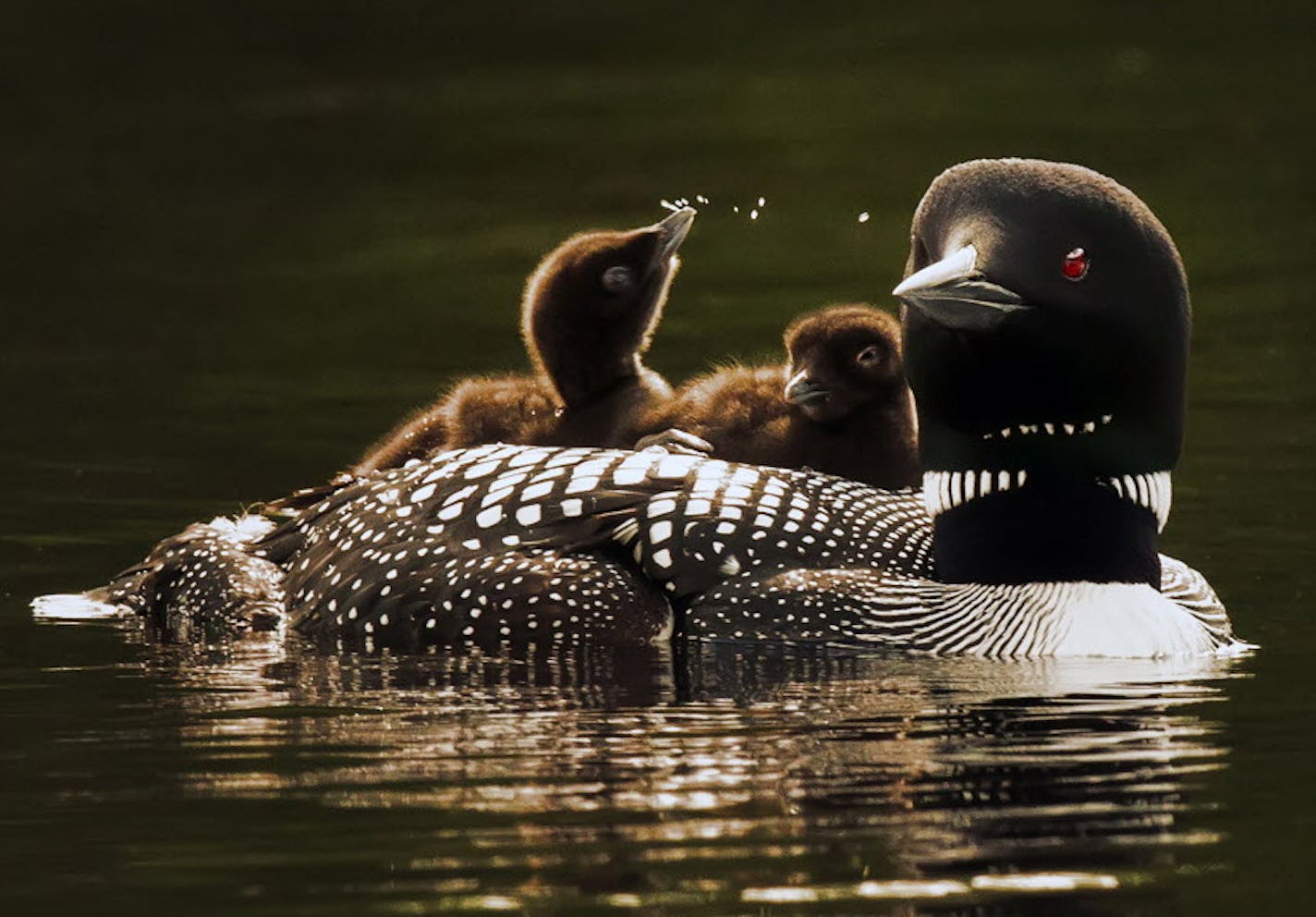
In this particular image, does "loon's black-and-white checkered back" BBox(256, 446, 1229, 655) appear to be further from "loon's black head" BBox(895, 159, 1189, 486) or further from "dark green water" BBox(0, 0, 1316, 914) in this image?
"loon's black head" BBox(895, 159, 1189, 486)

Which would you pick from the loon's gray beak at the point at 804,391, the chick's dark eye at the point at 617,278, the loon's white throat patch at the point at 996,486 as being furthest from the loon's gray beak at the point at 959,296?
the chick's dark eye at the point at 617,278

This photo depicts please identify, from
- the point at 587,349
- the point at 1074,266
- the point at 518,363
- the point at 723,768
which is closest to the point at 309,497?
the point at 587,349

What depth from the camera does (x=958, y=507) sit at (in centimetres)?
690

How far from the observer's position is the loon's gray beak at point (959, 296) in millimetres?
6465

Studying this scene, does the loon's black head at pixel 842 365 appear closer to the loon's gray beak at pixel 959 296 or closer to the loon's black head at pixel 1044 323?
the loon's black head at pixel 1044 323

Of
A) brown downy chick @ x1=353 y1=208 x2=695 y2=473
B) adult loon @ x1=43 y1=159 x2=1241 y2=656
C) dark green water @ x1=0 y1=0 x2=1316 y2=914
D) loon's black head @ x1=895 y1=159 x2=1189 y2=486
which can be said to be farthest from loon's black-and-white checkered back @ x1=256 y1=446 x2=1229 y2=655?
brown downy chick @ x1=353 y1=208 x2=695 y2=473

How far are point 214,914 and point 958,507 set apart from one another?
257 cm

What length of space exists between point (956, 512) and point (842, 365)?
1.05 meters

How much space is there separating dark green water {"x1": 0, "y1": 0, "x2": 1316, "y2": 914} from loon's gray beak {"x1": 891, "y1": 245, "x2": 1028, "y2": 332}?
712 millimetres

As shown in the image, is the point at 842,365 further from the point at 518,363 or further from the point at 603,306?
the point at 518,363

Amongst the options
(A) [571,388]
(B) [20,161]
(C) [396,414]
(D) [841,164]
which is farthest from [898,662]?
(B) [20,161]

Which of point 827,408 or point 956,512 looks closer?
point 956,512

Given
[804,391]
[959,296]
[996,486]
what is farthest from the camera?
[804,391]

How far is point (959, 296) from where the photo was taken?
6.48 meters
